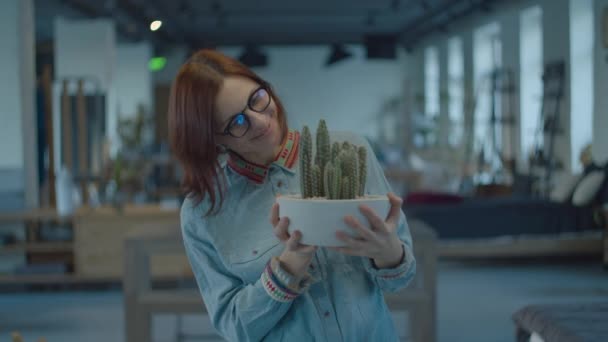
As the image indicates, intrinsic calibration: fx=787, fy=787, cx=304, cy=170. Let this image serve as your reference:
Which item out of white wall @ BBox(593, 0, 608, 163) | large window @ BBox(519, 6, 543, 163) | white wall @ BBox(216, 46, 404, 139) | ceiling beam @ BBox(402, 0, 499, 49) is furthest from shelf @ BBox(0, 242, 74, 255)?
white wall @ BBox(216, 46, 404, 139)

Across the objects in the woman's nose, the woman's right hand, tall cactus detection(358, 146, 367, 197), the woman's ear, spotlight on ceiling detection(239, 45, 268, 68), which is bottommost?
the woman's right hand

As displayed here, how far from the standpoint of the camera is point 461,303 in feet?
17.7

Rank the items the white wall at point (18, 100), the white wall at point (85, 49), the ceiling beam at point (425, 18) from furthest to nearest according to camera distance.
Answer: the ceiling beam at point (425, 18), the white wall at point (85, 49), the white wall at point (18, 100)

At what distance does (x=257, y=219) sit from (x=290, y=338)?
181 mm

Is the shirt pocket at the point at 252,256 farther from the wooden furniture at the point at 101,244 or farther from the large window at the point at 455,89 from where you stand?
the large window at the point at 455,89

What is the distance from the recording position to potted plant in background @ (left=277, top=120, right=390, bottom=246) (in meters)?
0.98

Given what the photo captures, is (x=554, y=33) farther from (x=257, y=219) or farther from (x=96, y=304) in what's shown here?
(x=257, y=219)

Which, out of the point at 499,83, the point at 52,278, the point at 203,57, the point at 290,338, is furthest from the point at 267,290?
the point at 499,83

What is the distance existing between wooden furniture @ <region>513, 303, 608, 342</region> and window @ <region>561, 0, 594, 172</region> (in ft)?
14.8

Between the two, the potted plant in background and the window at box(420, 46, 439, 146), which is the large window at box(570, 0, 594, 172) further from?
the potted plant in background

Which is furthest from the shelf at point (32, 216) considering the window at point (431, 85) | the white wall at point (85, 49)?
the window at point (431, 85)

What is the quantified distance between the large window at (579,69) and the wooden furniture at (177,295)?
4.18 metres

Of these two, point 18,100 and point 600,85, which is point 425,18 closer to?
point 18,100

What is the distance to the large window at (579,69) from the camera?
7320mm
